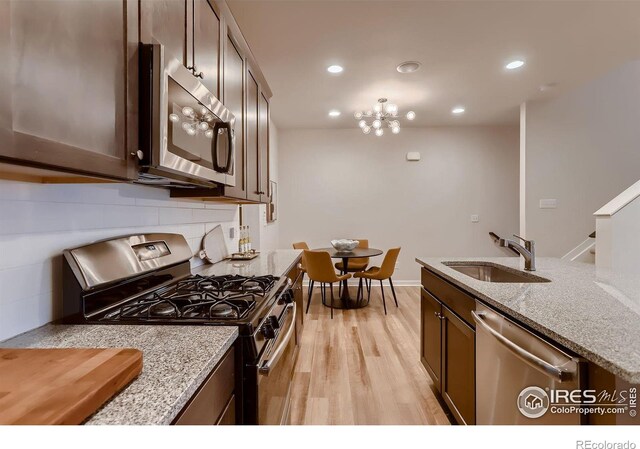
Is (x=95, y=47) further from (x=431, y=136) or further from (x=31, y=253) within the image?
(x=431, y=136)

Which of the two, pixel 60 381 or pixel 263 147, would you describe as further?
pixel 263 147

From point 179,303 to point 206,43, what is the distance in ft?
3.83

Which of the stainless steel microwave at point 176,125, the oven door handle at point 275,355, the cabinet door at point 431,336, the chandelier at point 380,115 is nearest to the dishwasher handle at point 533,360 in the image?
the cabinet door at point 431,336

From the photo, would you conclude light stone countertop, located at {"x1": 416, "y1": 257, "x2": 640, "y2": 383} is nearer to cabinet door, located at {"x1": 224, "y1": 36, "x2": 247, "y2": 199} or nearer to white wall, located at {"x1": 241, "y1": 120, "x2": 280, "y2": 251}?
cabinet door, located at {"x1": 224, "y1": 36, "x2": 247, "y2": 199}

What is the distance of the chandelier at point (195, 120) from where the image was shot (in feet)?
3.68

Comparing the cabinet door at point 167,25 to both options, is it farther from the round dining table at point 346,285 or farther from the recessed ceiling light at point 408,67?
the round dining table at point 346,285

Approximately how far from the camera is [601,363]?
749 millimetres

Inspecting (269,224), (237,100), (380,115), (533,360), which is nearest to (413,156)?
(380,115)

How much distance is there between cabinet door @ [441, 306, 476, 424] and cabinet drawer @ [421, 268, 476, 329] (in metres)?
0.04

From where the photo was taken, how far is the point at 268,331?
1.11 m

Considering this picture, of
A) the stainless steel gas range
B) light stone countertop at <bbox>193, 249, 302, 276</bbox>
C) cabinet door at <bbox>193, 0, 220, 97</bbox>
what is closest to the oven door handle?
the stainless steel gas range

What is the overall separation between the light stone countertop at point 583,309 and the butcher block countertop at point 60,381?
1.07 m

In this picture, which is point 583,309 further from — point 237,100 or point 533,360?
point 237,100

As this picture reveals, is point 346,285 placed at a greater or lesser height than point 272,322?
lesser
